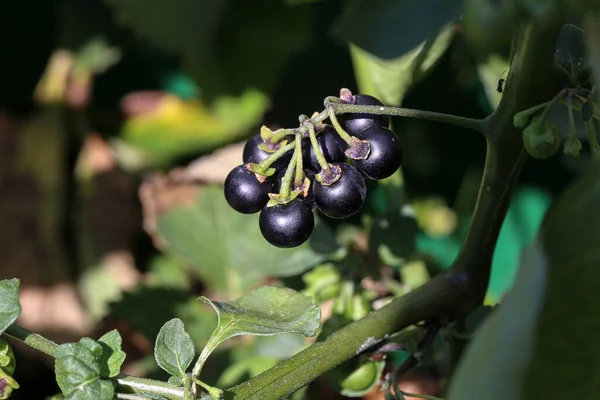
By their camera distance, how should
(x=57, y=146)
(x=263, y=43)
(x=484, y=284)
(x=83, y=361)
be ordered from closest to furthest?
(x=83, y=361) → (x=484, y=284) → (x=263, y=43) → (x=57, y=146)

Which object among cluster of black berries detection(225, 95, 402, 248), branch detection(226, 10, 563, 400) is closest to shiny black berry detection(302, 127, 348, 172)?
cluster of black berries detection(225, 95, 402, 248)

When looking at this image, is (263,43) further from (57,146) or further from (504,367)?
(504,367)

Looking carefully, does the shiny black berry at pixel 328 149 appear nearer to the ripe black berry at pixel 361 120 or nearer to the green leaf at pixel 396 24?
the ripe black berry at pixel 361 120

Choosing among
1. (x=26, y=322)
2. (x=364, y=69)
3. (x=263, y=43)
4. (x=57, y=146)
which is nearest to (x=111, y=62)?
(x=57, y=146)

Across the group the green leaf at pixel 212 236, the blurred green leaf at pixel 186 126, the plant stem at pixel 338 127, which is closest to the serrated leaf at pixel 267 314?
the plant stem at pixel 338 127

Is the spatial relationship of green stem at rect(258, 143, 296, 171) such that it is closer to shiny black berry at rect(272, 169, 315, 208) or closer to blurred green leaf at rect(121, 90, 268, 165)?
shiny black berry at rect(272, 169, 315, 208)
